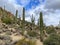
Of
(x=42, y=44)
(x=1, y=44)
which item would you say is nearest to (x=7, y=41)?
(x=1, y=44)

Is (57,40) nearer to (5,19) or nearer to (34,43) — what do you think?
(34,43)

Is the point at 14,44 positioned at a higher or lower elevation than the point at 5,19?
lower

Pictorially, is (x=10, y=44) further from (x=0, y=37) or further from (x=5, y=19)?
(x=5, y=19)

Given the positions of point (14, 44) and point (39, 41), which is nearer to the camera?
point (14, 44)

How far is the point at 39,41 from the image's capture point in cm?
2355

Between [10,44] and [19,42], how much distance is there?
101cm

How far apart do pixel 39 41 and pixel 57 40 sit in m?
2.23

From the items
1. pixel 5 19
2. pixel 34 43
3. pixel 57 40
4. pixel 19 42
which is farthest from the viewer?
pixel 5 19

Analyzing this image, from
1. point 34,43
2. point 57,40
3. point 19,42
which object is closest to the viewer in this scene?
point 19,42

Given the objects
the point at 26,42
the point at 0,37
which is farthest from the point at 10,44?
the point at 0,37

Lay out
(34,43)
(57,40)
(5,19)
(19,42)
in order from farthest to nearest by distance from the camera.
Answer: (5,19) < (57,40) < (34,43) < (19,42)

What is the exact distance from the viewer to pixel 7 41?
21.5 metres

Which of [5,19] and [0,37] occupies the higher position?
[5,19]

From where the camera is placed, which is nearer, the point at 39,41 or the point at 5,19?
the point at 39,41
